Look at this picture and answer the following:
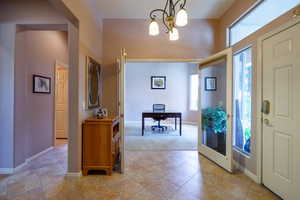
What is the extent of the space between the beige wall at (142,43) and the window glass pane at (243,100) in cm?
115

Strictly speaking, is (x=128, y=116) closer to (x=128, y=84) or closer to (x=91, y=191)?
(x=128, y=84)

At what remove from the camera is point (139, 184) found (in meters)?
2.64

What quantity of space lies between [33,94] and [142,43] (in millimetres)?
2571

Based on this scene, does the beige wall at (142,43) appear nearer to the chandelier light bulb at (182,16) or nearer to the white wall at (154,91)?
the chandelier light bulb at (182,16)

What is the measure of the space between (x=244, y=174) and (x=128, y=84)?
670 centimetres

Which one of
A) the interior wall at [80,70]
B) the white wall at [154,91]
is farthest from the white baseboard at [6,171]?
the white wall at [154,91]

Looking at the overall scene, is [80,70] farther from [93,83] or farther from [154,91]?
[154,91]

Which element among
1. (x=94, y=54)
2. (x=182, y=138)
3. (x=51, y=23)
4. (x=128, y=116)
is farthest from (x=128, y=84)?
(x=51, y=23)

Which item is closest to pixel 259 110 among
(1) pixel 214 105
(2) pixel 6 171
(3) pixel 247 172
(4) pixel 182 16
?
(3) pixel 247 172

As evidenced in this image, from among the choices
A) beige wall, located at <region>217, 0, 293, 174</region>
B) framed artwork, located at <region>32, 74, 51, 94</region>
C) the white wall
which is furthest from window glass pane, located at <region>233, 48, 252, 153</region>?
the white wall

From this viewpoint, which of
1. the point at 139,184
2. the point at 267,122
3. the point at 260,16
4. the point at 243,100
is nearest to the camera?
the point at 267,122

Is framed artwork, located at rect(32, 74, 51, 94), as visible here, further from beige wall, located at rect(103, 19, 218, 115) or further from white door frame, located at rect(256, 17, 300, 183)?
white door frame, located at rect(256, 17, 300, 183)

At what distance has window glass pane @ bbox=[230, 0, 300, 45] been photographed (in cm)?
234

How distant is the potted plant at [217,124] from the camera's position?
3.50m
